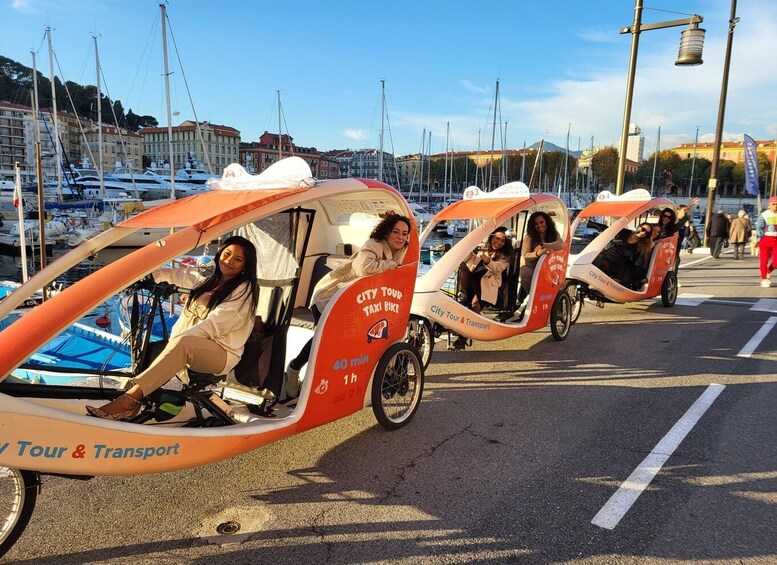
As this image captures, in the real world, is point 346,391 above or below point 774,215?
below

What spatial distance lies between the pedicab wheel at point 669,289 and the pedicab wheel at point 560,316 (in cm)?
308

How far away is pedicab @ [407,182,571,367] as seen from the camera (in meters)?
5.91

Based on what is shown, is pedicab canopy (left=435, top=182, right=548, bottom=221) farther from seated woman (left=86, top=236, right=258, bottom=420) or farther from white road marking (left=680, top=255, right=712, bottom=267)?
white road marking (left=680, top=255, right=712, bottom=267)

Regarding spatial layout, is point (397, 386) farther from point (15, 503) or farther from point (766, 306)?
point (766, 306)

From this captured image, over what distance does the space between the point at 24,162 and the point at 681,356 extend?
113662mm

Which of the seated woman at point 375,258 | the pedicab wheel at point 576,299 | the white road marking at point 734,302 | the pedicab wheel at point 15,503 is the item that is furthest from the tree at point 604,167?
the pedicab wheel at point 15,503

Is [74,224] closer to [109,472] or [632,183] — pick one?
[109,472]

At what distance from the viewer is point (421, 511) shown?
3234 millimetres

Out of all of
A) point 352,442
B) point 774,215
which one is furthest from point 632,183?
point 352,442

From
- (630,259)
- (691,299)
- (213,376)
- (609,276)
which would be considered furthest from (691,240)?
(213,376)

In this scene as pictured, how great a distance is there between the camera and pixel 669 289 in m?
9.57

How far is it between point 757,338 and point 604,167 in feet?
358

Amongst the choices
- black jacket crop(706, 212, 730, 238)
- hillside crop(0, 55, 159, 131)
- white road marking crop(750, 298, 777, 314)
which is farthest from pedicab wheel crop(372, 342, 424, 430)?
hillside crop(0, 55, 159, 131)

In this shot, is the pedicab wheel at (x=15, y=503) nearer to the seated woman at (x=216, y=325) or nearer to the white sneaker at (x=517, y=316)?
the seated woman at (x=216, y=325)
